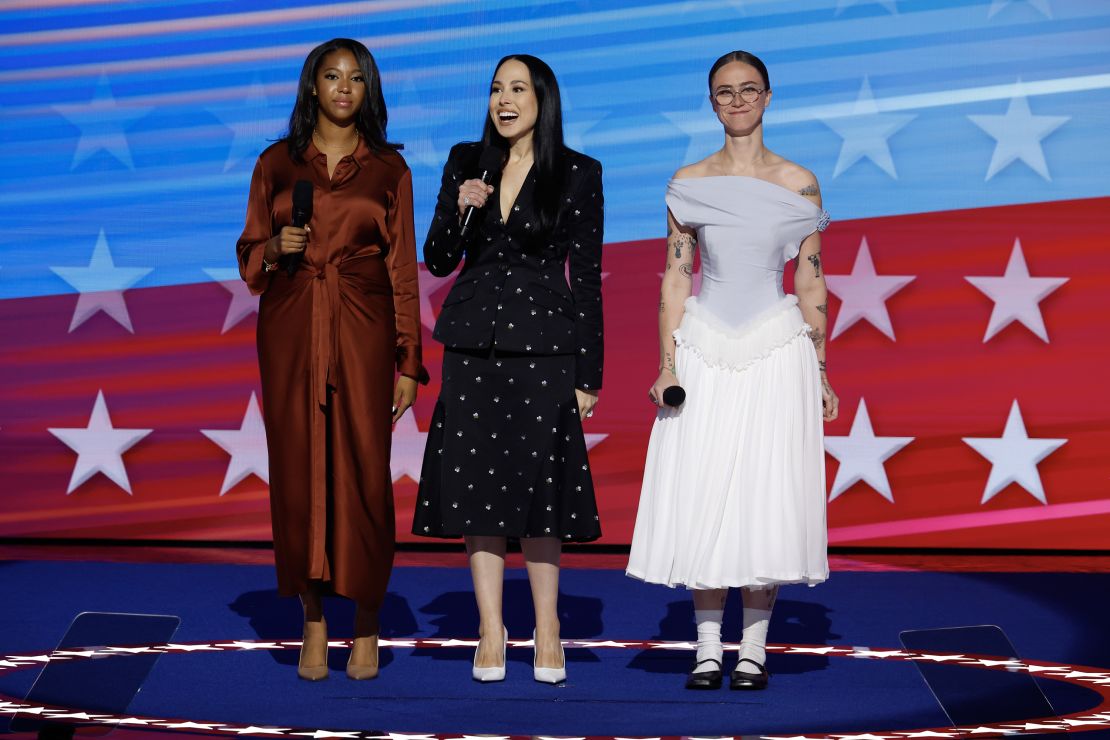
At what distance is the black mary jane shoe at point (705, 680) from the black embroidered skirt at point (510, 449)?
470 mm

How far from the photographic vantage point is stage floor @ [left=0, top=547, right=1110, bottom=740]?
411cm

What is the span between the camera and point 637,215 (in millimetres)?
7324

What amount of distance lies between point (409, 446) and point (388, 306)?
9.06 ft

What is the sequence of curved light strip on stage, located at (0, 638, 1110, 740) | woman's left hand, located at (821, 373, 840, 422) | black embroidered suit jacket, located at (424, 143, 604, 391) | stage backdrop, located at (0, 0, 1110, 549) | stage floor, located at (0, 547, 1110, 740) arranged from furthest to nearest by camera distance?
stage backdrop, located at (0, 0, 1110, 549)
woman's left hand, located at (821, 373, 840, 422)
black embroidered suit jacket, located at (424, 143, 604, 391)
stage floor, located at (0, 547, 1110, 740)
curved light strip on stage, located at (0, 638, 1110, 740)

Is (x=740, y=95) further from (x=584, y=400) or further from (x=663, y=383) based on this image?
(x=584, y=400)

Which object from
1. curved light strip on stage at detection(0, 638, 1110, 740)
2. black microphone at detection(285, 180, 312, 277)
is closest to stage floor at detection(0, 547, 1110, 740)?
curved light strip on stage at detection(0, 638, 1110, 740)

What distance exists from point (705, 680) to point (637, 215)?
10.3 feet

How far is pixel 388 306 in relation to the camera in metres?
4.78

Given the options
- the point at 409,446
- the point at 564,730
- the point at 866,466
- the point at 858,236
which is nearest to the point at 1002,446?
the point at 866,466

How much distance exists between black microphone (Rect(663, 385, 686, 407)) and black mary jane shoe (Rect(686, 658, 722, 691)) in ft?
2.25

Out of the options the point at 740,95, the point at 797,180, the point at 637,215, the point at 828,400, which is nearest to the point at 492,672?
the point at 828,400

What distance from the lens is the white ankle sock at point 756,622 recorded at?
461cm

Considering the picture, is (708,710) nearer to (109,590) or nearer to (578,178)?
(578,178)

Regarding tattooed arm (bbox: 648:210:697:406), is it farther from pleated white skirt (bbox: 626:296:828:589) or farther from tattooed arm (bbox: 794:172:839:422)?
tattooed arm (bbox: 794:172:839:422)
